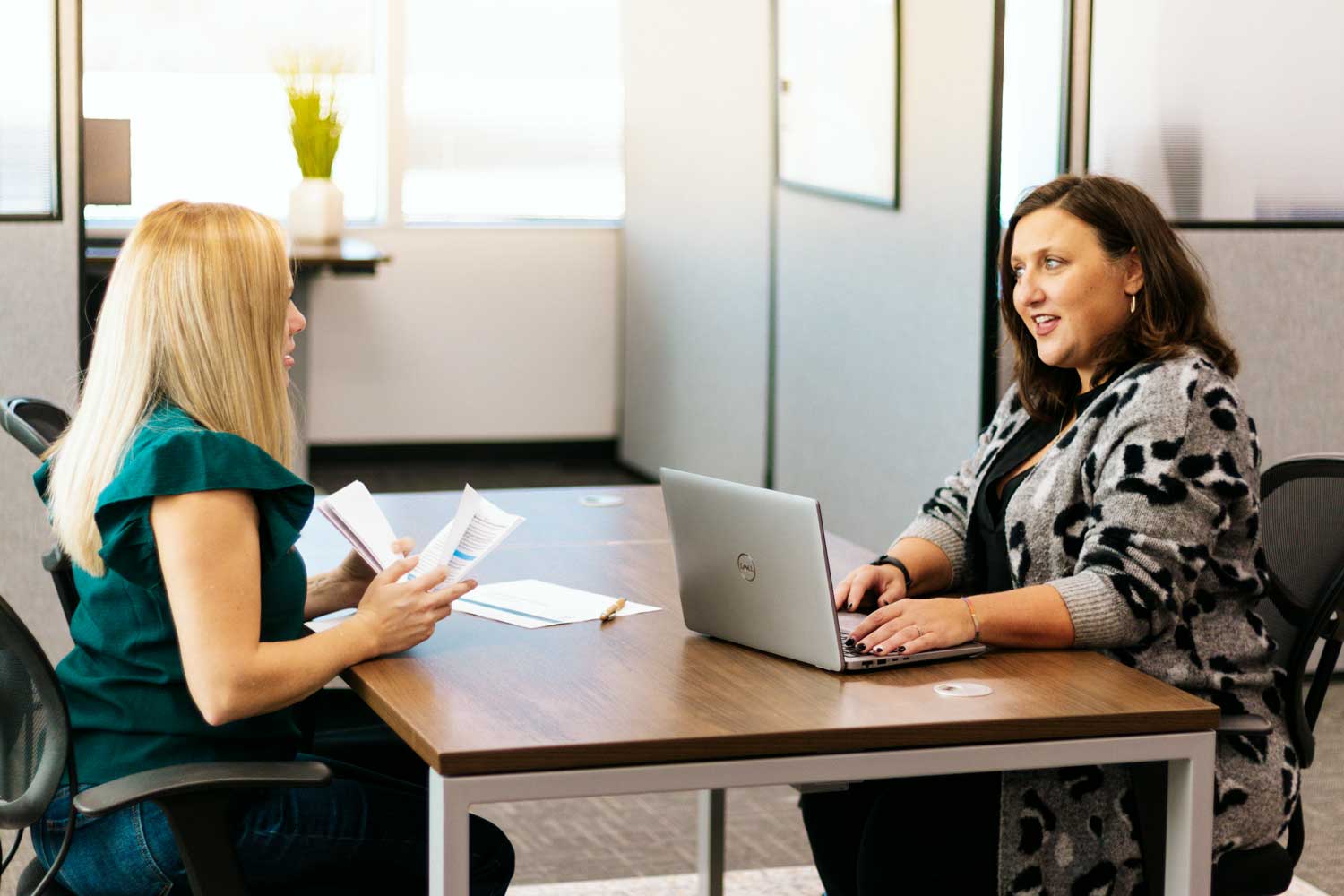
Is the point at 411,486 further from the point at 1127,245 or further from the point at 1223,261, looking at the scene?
the point at 1127,245

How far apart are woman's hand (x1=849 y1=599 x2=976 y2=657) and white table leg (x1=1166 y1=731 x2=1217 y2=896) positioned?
0.83 ft

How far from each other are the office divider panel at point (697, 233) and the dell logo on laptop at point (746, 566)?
3583 mm

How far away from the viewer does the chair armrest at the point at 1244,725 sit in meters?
1.74

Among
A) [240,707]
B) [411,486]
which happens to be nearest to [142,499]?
[240,707]

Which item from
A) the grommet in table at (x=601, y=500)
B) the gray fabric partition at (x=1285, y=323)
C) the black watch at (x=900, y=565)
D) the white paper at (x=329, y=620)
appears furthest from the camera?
the gray fabric partition at (x=1285, y=323)

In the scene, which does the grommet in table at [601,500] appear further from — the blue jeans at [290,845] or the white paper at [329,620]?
the blue jeans at [290,845]

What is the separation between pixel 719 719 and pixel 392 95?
5.58 meters

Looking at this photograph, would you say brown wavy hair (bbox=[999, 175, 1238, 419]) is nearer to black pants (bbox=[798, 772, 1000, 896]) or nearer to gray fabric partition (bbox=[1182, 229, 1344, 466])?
black pants (bbox=[798, 772, 1000, 896])

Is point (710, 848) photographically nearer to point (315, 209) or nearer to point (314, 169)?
point (315, 209)

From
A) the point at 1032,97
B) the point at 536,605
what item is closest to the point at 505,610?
the point at 536,605

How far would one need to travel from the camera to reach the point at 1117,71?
12.0ft

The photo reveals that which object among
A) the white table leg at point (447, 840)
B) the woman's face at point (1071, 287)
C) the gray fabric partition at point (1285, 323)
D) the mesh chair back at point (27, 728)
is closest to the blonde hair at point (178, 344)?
the mesh chair back at point (27, 728)

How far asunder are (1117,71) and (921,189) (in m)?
0.64

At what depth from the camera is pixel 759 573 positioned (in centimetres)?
174
